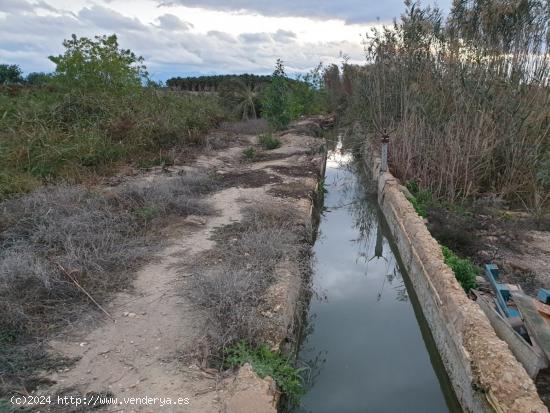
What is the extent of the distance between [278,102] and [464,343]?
1339 centimetres

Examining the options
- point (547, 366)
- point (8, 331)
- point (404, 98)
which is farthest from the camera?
point (404, 98)

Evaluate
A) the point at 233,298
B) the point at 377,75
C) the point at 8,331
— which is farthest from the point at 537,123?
the point at 8,331

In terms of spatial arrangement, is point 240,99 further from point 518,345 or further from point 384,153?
point 518,345

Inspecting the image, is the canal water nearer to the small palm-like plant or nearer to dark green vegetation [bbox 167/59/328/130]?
dark green vegetation [bbox 167/59/328/130]

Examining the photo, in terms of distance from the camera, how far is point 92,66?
12.1m

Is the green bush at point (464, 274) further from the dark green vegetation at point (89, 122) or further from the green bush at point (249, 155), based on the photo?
the green bush at point (249, 155)

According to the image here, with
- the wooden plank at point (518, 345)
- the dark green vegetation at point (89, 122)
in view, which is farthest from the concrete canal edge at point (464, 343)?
the dark green vegetation at point (89, 122)

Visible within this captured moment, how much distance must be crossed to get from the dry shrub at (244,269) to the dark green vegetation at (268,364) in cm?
12

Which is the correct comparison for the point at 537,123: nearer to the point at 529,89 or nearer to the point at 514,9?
the point at 529,89

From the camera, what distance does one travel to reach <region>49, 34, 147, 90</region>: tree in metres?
12.0

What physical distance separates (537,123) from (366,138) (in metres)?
5.62

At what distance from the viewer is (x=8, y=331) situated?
3.56 m

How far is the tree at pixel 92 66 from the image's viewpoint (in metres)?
12.0

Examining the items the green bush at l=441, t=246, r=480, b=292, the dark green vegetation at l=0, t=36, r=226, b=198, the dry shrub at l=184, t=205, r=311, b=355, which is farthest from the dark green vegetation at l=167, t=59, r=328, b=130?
the green bush at l=441, t=246, r=480, b=292
